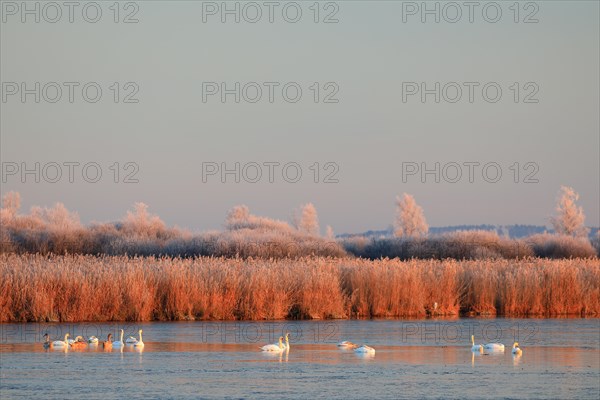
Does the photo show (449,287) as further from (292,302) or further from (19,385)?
(19,385)

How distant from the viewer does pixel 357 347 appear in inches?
682

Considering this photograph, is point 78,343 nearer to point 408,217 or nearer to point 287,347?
point 287,347

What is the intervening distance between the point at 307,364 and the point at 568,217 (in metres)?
68.3

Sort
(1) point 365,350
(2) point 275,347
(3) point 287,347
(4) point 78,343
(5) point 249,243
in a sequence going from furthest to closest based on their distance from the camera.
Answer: (5) point 249,243 < (4) point 78,343 < (3) point 287,347 < (2) point 275,347 < (1) point 365,350

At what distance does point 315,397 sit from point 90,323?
1051 cm

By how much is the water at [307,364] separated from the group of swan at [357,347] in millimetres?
196

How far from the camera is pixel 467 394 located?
41.8 feet

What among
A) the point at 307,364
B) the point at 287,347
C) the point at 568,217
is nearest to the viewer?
the point at 307,364

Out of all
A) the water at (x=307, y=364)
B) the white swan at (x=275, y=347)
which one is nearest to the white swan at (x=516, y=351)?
the water at (x=307, y=364)

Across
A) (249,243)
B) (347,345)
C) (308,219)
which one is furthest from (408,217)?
(347,345)

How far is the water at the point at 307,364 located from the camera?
13.0 meters

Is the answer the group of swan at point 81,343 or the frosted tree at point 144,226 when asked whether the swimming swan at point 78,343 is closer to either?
the group of swan at point 81,343

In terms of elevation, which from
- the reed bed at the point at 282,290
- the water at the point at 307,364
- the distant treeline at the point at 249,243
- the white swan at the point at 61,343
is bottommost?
the water at the point at 307,364

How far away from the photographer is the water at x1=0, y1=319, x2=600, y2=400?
1297cm
